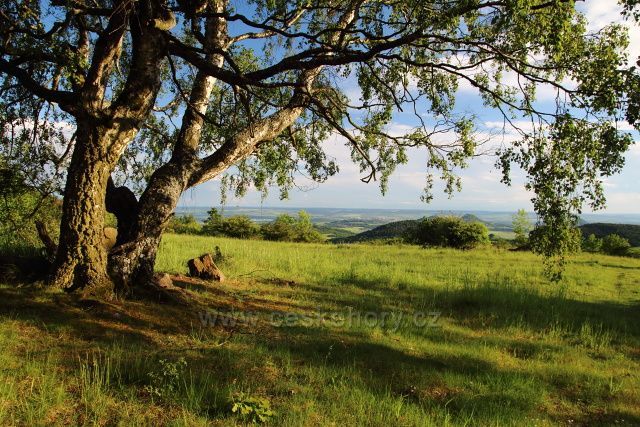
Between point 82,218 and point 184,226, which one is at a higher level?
point 82,218

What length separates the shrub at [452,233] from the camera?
116 ft

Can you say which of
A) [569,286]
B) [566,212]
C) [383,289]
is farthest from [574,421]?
[569,286]

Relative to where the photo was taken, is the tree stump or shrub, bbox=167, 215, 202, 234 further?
shrub, bbox=167, 215, 202, 234

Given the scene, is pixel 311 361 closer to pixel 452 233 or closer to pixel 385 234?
pixel 452 233

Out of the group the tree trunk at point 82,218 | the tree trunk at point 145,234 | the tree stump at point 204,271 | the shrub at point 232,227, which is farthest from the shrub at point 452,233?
the tree trunk at point 82,218

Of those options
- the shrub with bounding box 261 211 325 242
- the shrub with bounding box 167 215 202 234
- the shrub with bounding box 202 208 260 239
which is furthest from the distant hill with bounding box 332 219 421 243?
the shrub with bounding box 167 215 202 234

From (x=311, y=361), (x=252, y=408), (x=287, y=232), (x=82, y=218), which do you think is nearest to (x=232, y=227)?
(x=287, y=232)

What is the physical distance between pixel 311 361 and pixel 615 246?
37192 mm

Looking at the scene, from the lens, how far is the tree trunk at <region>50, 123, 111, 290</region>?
694 centimetres

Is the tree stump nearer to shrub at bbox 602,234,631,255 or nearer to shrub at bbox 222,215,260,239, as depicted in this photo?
shrub at bbox 222,215,260,239

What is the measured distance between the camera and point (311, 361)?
5.79 metres

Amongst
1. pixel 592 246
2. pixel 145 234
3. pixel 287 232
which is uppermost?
pixel 145 234

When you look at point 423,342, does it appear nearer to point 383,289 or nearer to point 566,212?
point 566,212

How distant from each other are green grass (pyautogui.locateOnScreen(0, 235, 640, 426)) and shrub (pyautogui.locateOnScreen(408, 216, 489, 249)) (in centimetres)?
2457
